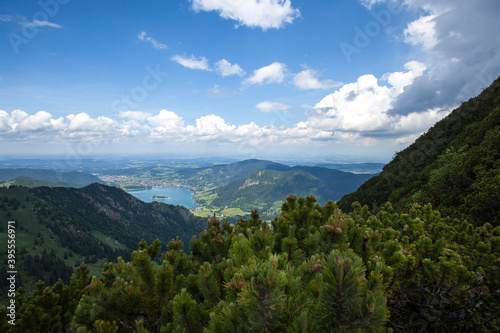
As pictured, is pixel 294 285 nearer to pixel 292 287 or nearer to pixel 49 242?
pixel 292 287

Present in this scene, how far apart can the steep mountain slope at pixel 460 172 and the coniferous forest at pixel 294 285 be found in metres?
6.84

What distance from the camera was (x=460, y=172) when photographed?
18.6m

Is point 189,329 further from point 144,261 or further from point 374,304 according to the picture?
point 374,304

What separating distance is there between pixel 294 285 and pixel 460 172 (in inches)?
950

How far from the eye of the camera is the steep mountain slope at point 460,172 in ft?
42.5

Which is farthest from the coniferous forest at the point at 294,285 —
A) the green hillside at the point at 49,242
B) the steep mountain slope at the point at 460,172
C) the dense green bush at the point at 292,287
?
the green hillside at the point at 49,242

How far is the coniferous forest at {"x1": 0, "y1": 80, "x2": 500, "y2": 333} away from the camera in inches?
75.2

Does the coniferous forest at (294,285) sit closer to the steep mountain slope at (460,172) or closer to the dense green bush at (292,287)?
the dense green bush at (292,287)

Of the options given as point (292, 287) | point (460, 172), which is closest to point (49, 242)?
point (292, 287)

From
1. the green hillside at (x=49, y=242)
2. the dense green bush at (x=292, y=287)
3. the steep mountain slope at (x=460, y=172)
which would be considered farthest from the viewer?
the green hillside at (x=49, y=242)

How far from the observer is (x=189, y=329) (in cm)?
294

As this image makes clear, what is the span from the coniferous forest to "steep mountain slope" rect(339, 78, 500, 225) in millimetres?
6836

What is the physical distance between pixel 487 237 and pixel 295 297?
9.27 meters

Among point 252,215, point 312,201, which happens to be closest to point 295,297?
point 312,201
